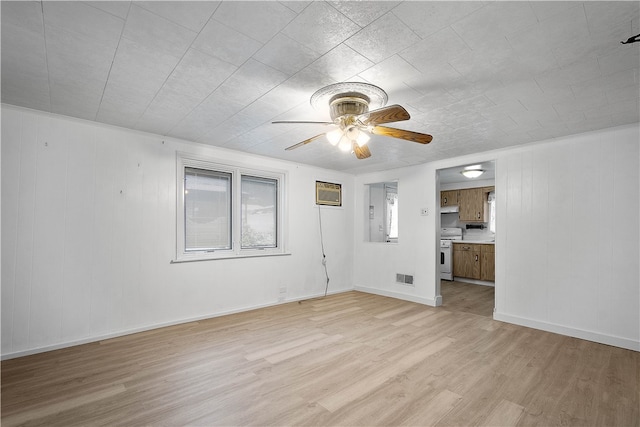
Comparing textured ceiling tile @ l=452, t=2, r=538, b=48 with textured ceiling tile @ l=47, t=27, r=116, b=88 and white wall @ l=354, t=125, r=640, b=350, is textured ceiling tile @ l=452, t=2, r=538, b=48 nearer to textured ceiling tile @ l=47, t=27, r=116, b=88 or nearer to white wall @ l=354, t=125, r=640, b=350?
textured ceiling tile @ l=47, t=27, r=116, b=88

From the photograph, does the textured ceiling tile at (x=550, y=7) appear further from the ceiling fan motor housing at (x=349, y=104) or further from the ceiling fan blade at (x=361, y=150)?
the ceiling fan blade at (x=361, y=150)

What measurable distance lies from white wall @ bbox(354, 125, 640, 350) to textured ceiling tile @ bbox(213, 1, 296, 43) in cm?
369

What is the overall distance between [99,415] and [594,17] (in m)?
3.72

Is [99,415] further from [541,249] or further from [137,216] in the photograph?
[541,249]

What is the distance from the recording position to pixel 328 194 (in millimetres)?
5684

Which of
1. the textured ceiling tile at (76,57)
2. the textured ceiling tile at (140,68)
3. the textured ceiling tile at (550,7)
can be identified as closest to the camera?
the textured ceiling tile at (550,7)

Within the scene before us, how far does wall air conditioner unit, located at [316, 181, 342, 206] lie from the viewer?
5.53 m

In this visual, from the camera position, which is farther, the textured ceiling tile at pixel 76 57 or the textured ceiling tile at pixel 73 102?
the textured ceiling tile at pixel 73 102

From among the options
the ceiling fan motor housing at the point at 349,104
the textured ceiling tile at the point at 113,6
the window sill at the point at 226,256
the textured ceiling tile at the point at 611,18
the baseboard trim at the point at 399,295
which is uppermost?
the textured ceiling tile at the point at 113,6

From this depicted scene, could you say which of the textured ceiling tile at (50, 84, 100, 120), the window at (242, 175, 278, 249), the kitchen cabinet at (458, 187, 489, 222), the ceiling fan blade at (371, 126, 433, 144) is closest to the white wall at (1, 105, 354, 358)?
the textured ceiling tile at (50, 84, 100, 120)

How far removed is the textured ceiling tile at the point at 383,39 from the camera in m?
1.64

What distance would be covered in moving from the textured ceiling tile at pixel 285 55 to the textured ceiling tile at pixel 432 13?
0.59 meters

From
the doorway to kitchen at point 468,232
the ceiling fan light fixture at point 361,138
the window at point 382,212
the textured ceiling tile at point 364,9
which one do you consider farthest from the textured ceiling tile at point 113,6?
the doorway to kitchen at point 468,232

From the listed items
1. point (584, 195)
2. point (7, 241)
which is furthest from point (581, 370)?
point (7, 241)
